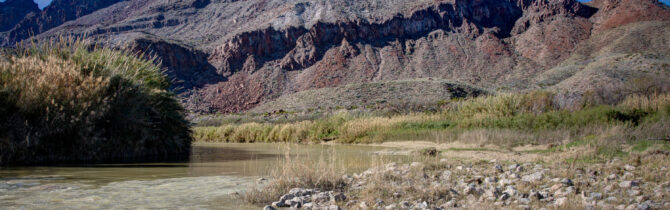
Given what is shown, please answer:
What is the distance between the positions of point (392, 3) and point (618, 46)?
4023 centimetres

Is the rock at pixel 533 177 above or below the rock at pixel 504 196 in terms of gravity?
above

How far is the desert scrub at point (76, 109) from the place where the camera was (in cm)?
975

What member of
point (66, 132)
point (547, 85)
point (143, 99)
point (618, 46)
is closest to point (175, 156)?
point (143, 99)

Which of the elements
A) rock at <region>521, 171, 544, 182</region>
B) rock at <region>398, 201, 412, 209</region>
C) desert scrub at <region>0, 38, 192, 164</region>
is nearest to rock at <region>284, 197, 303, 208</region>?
rock at <region>398, 201, 412, 209</region>

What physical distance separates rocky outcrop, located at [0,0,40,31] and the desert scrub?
13335 centimetres

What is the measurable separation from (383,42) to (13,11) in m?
105

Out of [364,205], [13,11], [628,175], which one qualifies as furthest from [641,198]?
[13,11]

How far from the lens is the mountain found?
7125cm

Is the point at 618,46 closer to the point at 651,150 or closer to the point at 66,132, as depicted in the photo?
the point at 651,150

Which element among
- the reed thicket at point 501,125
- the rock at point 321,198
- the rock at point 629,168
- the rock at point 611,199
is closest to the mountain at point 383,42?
the reed thicket at point 501,125

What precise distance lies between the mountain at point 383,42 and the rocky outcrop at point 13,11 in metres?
38.4

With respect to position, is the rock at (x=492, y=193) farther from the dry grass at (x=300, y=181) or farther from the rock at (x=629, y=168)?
the rock at (x=629, y=168)

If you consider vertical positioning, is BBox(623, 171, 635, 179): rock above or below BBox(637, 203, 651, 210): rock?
above

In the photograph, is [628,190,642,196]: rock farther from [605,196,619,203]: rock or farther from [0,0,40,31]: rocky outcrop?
[0,0,40,31]: rocky outcrop
